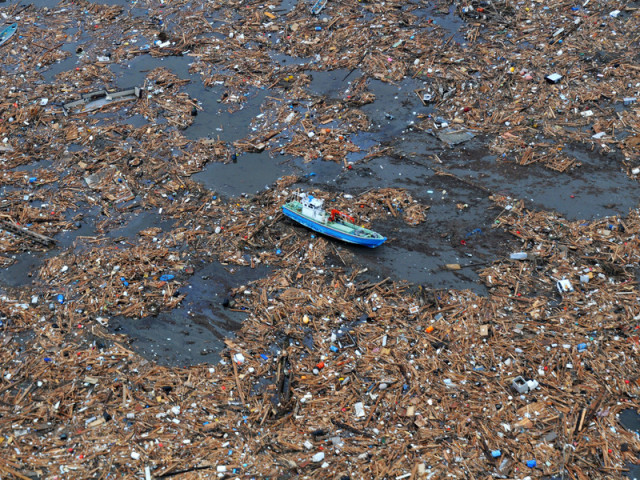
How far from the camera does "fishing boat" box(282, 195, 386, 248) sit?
478 inches

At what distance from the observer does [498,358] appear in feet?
34.1

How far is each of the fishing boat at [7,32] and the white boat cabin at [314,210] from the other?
598 inches

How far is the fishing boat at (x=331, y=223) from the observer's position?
39.9 feet

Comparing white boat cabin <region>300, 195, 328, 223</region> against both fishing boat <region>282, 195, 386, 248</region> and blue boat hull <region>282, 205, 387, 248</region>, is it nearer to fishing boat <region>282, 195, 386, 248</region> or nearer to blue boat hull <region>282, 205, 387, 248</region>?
fishing boat <region>282, 195, 386, 248</region>

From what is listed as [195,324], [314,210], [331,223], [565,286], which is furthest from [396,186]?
[195,324]

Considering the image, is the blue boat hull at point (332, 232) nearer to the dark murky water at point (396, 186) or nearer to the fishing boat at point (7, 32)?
the dark murky water at point (396, 186)

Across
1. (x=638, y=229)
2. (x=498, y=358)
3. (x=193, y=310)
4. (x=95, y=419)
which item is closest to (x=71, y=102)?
(x=193, y=310)

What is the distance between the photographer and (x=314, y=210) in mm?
12398

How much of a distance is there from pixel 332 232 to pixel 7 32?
16.5 meters

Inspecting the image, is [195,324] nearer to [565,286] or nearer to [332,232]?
[332,232]

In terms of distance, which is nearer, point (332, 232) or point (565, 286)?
point (565, 286)

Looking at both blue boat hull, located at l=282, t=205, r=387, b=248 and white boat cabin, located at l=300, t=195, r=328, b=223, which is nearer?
blue boat hull, located at l=282, t=205, r=387, b=248

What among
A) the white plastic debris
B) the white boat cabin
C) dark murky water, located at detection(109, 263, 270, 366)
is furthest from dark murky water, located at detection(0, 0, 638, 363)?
the white plastic debris


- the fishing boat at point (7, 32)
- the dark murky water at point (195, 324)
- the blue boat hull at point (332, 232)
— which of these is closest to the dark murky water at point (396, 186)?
the dark murky water at point (195, 324)
